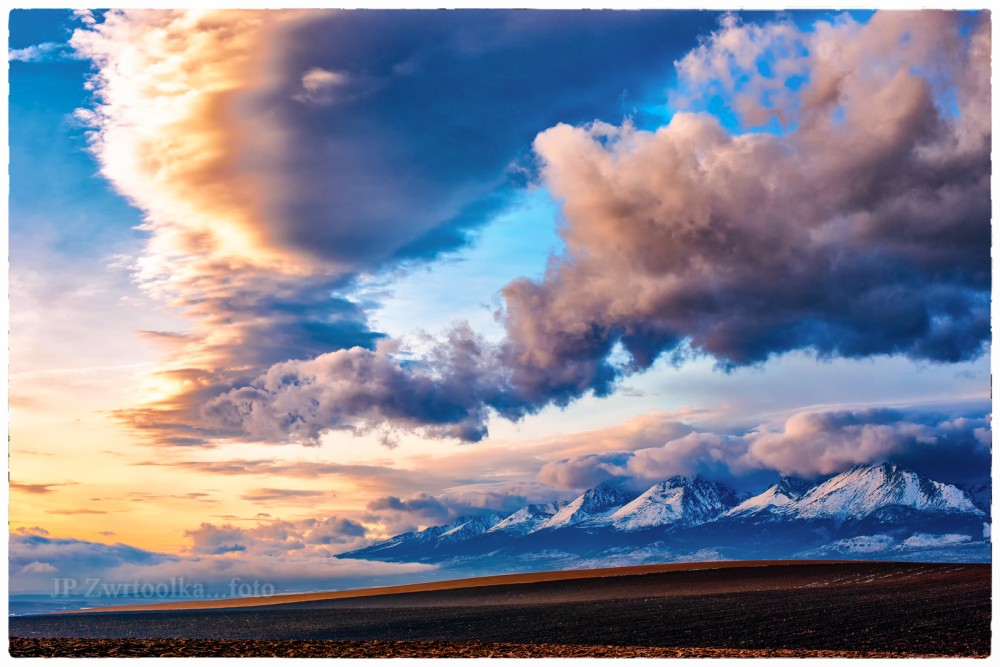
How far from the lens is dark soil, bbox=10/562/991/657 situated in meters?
36.8

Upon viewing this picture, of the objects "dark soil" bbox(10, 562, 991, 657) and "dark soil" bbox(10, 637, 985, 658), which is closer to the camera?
"dark soil" bbox(10, 637, 985, 658)

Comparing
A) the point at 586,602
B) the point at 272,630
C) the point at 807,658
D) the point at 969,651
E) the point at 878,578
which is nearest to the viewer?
the point at 807,658

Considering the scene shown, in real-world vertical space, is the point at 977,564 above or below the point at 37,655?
below

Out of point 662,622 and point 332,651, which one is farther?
point 662,622

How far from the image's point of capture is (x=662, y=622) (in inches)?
1932

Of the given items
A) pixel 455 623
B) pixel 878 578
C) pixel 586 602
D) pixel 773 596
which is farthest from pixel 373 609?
pixel 878 578

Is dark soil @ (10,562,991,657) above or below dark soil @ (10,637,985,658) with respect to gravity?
below

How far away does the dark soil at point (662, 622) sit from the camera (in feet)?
121

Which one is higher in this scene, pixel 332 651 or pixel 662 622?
pixel 332 651

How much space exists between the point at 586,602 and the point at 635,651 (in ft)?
119

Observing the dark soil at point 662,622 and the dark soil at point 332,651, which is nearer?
the dark soil at point 332,651

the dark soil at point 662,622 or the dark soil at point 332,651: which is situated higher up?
the dark soil at point 332,651

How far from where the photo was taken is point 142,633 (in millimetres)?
55094

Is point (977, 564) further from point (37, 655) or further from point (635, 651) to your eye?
point (37, 655)
